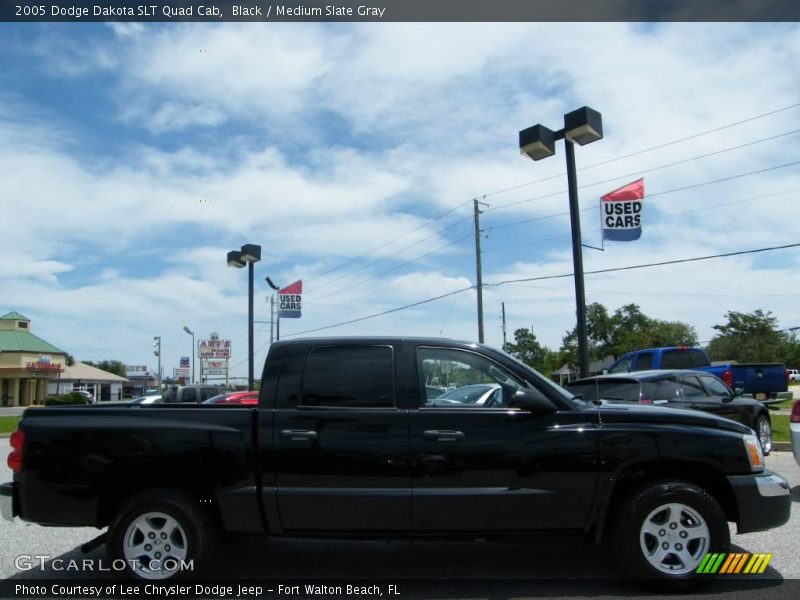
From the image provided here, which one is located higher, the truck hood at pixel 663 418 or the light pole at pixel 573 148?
the light pole at pixel 573 148

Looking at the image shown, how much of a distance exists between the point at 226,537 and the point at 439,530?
1558 mm

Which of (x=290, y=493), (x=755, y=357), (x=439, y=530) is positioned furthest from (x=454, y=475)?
(x=755, y=357)

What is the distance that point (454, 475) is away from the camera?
186 inches

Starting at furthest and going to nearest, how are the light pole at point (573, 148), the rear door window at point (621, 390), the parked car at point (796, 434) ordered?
the light pole at point (573, 148) < the rear door window at point (621, 390) < the parked car at point (796, 434)

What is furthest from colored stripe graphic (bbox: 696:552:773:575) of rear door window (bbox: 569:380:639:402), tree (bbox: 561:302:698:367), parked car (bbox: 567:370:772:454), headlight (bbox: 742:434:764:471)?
tree (bbox: 561:302:698:367)

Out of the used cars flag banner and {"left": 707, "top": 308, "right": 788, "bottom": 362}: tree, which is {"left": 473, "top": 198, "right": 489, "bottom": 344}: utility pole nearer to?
the used cars flag banner

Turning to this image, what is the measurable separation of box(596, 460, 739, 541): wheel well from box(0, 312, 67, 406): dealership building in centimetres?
5762

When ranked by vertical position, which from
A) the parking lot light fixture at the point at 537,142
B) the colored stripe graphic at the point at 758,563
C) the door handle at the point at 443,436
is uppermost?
the parking lot light fixture at the point at 537,142

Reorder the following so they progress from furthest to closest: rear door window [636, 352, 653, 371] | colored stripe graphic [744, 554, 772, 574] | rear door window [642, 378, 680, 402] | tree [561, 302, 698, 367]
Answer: tree [561, 302, 698, 367]
rear door window [636, 352, 653, 371]
rear door window [642, 378, 680, 402]
colored stripe graphic [744, 554, 772, 574]

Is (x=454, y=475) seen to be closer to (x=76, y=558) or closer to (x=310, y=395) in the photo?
(x=310, y=395)

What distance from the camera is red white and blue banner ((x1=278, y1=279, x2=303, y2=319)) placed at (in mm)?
32688

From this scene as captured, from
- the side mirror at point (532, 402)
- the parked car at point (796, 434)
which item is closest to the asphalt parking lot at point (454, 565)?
the side mirror at point (532, 402)

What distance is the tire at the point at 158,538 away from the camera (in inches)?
187

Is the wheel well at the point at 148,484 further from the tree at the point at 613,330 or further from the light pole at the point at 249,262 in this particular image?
the tree at the point at 613,330
